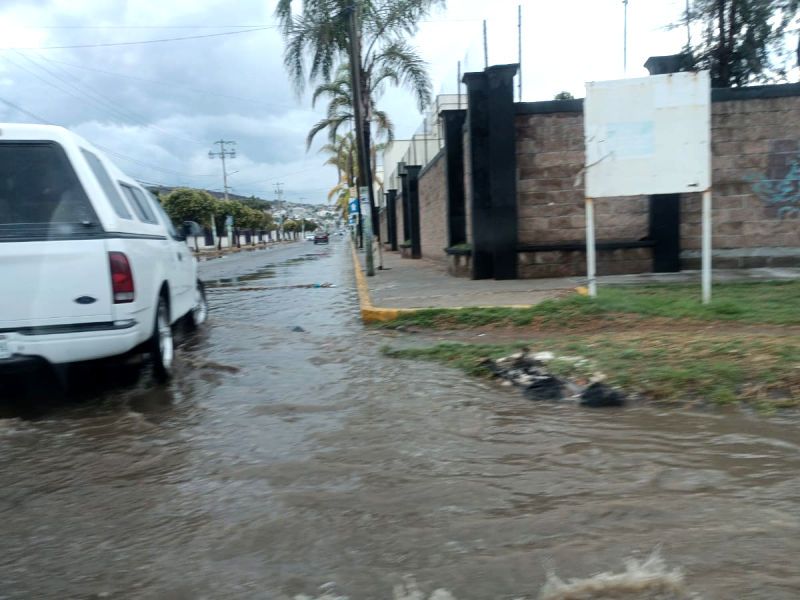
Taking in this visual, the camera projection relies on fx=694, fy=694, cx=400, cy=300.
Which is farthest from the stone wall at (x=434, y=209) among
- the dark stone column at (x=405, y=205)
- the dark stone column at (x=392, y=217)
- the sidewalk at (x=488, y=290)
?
the dark stone column at (x=392, y=217)

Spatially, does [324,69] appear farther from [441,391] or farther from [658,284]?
[441,391]

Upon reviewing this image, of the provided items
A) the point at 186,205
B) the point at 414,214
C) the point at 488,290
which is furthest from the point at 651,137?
the point at 186,205

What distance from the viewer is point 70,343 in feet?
16.5

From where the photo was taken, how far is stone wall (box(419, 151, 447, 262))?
670 inches

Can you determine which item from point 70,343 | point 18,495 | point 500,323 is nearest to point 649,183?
point 500,323

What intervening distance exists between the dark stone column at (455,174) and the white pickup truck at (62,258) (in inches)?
392

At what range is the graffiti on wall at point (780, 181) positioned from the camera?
1163cm

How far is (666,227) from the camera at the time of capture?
11938 millimetres

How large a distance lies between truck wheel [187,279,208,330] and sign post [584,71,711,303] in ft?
17.3

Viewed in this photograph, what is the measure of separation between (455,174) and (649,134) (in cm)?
715

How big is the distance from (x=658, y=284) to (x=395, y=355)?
5.17 metres

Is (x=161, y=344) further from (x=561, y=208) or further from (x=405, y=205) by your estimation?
(x=405, y=205)

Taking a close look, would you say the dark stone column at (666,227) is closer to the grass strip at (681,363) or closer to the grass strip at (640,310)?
the grass strip at (640,310)

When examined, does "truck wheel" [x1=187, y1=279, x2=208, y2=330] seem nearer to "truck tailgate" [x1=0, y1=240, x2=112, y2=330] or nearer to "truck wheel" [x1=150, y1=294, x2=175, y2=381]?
"truck wheel" [x1=150, y1=294, x2=175, y2=381]
